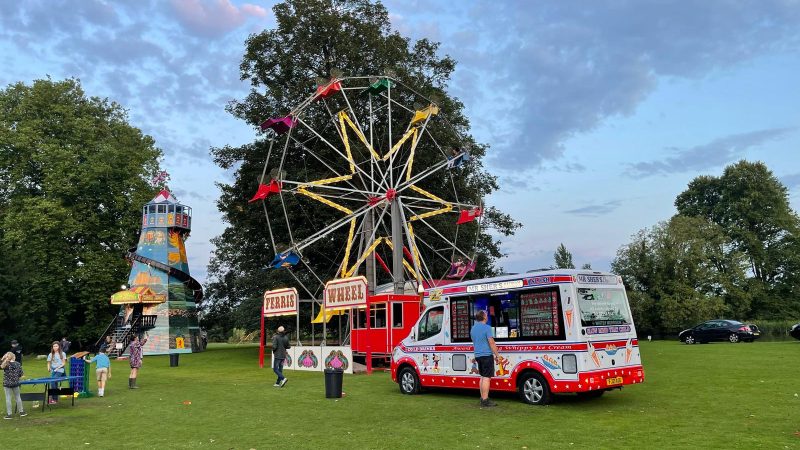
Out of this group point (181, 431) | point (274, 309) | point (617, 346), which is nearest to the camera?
point (181, 431)

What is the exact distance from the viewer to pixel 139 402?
14.8 meters

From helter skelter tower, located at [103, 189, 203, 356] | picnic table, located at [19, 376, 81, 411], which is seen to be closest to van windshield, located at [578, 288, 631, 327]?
picnic table, located at [19, 376, 81, 411]

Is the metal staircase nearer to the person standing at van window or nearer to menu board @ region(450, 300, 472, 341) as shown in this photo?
menu board @ region(450, 300, 472, 341)

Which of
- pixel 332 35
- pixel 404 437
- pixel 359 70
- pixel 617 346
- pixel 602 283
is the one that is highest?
pixel 332 35

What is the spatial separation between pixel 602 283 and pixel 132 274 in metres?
39.6

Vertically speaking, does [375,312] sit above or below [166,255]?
below

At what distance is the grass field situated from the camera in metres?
8.73

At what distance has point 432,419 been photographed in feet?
35.2

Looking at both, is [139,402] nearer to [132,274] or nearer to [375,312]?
[375,312]

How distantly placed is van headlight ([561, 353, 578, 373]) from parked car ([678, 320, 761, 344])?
2462 cm

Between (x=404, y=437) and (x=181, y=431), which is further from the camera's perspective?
(x=181, y=431)

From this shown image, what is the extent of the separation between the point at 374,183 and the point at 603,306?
17.4 meters

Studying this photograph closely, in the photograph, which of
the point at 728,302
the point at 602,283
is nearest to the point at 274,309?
the point at 602,283

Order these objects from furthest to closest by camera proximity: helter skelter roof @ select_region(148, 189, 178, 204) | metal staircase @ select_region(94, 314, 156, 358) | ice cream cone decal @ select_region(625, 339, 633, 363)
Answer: helter skelter roof @ select_region(148, 189, 178, 204) → metal staircase @ select_region(94, 314, 156, 358) → ice cream cone decal @ select_region(625, 339, 633, 363)
